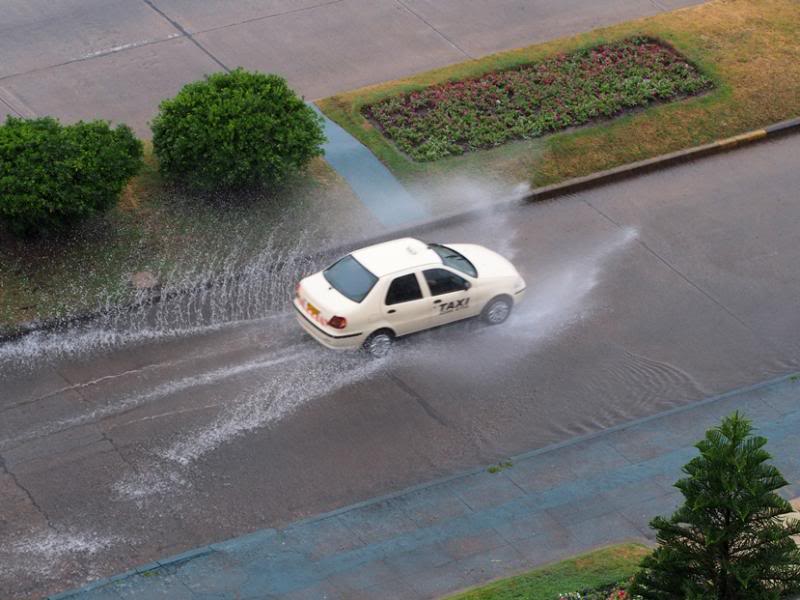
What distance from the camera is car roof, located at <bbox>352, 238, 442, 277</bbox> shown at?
1769 centimetres

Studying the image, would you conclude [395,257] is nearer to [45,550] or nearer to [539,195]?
[539,195]

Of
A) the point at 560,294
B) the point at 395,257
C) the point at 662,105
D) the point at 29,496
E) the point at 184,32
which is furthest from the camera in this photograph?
the point at 184,32

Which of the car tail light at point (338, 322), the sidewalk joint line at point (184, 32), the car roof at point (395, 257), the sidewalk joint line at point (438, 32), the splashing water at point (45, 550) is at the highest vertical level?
the car roof at point (395, 257)

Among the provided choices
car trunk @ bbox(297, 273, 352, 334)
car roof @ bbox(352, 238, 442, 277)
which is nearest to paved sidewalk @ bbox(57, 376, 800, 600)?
car trunk @ bbox(297, 273, 352, 334)

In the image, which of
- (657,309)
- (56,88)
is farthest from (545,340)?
(56,88)

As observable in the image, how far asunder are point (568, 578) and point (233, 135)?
9.93m

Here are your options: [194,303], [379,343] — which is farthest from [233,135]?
[379,343]

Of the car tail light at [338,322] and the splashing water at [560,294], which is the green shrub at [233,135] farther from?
the splashing water at [560,294]

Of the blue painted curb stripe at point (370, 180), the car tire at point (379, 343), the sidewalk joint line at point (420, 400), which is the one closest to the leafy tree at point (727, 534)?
the sidewalk joint line at point (420, 400)

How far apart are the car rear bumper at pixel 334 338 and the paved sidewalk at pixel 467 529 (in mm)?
2856

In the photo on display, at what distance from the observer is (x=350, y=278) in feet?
58.2

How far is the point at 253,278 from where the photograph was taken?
64.0 ft

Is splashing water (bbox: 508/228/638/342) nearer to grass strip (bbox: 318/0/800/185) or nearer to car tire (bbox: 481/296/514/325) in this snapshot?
car tire (bbox: 481/296/514/325)

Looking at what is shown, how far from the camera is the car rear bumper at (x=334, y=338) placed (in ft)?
57.0
